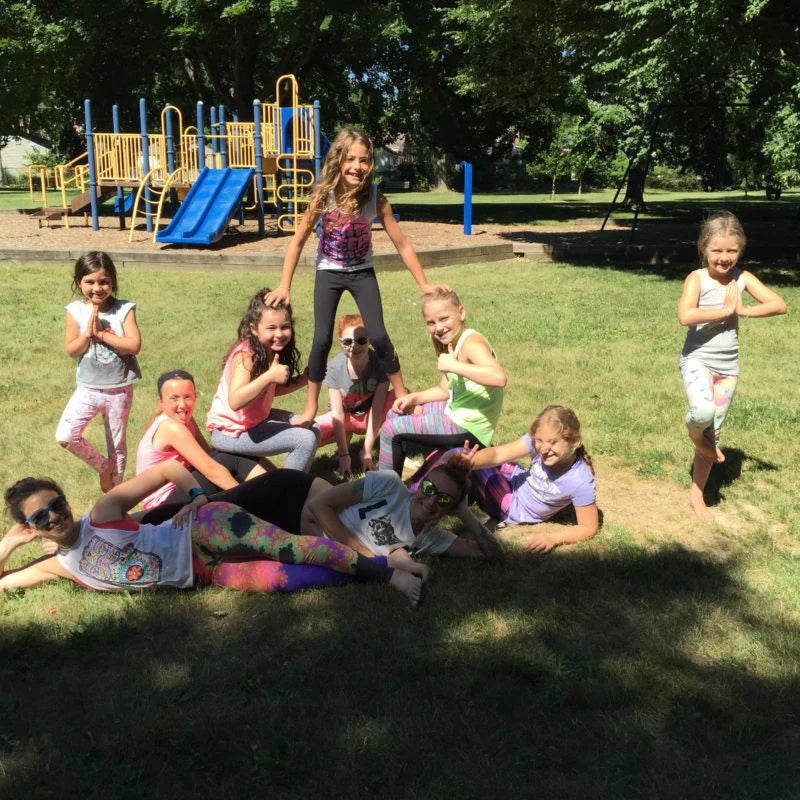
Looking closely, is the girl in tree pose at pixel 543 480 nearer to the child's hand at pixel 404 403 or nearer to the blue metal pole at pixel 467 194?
the child's hand at pixel 404 403

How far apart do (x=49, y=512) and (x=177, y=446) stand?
1.00 m

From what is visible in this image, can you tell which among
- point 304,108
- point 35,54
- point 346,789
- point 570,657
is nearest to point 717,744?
point 570,657

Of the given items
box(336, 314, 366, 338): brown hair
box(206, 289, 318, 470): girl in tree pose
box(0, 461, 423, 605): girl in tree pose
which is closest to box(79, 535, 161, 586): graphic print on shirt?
box(0, 461, 423, 605): girl in tree pose

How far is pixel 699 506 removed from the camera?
493 cm

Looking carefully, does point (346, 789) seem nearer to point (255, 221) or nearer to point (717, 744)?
point (717, 744)

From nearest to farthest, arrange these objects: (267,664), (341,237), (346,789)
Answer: (346,789), (267,664), (341,237)

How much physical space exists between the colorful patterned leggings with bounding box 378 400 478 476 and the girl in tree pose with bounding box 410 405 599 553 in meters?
0.17

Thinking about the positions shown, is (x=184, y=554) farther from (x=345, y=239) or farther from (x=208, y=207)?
(x=208, y=207)

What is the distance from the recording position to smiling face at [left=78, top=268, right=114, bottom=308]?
4.82 metres

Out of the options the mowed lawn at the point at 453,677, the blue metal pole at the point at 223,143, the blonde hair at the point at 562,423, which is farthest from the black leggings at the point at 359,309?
the blue metal pole at the point at 223,143

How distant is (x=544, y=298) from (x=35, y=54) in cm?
1715

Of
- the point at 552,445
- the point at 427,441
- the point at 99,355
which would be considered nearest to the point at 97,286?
the point at 99,355

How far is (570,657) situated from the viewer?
11.0ft

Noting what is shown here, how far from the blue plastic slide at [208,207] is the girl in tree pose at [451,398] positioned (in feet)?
36.5
